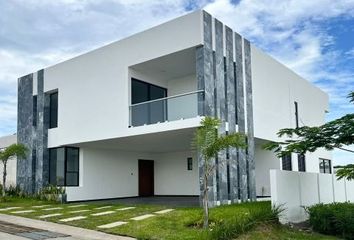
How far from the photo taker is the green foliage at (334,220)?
1241 cm

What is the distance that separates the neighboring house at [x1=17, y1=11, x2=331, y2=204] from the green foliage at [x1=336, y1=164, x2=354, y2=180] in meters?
5.08

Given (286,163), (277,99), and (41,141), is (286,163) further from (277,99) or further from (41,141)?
(41,141)

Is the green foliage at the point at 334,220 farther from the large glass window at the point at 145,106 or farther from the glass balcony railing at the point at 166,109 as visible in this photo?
the large glass window at the point at 145,106

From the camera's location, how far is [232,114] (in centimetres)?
1728

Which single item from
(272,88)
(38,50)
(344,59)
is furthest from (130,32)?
(344,59)

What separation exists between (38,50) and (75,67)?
14.3 feet

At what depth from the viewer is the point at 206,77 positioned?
15.7 meters

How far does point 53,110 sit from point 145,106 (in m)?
8.01

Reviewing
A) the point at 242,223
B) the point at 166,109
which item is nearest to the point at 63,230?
the point at 242,223

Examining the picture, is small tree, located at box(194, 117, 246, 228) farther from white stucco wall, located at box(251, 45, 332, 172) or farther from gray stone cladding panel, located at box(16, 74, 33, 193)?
gray stone cladding panel, located at box(16, 74, 33, 193)

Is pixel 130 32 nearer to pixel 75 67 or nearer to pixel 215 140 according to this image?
pixel 75 67

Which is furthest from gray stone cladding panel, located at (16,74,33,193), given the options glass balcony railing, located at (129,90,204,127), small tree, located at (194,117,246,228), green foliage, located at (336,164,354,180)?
green foliage, located at (336,164,354,180)

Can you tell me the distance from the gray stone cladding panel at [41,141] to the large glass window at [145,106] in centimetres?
691

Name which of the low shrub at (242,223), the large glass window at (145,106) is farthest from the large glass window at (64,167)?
the low shrub at (242,223)
